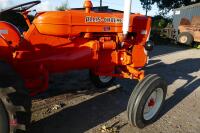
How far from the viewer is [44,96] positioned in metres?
5.66

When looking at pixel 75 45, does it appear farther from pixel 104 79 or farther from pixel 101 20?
pixel 104 79

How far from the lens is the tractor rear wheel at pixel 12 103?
10.1ft

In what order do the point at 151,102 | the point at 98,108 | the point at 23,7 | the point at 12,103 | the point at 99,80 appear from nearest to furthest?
the point at 12,103 < the point at 23,7 < the point at 151,102 < the point at 98,108 < the point at 99,80

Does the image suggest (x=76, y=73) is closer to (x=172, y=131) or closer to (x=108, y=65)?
(x=108, y=65)

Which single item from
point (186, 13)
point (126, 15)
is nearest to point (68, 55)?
point (126, 15)

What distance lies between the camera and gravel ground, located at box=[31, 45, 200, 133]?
4469mm

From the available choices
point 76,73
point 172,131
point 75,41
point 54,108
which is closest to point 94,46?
point 75,41

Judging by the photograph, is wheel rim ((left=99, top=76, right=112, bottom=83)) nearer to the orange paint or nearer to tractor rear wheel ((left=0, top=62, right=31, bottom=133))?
the orange paint

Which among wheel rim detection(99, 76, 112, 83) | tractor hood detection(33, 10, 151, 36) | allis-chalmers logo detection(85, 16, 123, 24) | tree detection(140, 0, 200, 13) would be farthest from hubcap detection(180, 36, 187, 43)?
tree detection(140, 0, 200, 13)

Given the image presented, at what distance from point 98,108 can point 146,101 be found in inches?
41.5

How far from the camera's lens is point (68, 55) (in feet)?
14.8

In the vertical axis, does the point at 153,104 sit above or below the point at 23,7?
below

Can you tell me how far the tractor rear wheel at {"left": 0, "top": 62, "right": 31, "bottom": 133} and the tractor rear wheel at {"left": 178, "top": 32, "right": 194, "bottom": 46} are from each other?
1446cm

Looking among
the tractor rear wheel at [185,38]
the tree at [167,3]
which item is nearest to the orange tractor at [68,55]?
the tractor rear wheel at [185,38]
